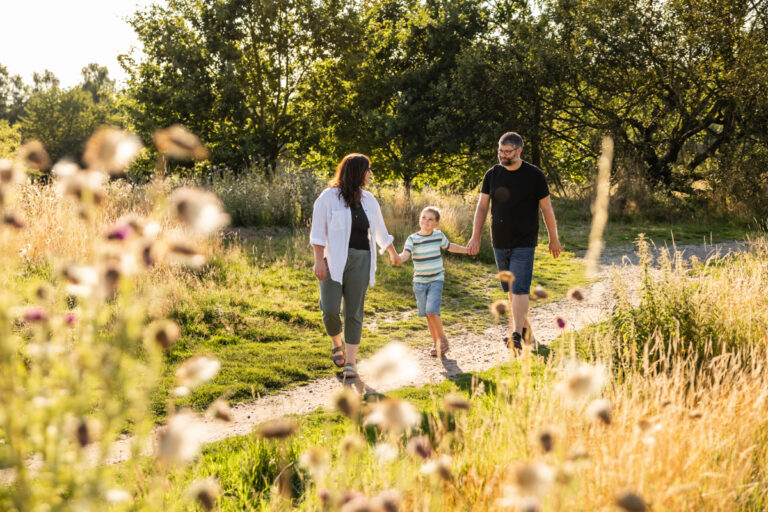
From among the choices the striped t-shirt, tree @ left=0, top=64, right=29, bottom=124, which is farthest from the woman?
tree @ left=0, top=64, right=29, bottom=124

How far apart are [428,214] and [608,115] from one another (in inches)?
601

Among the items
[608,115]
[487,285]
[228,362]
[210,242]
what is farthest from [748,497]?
[608,115]

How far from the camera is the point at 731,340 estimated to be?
190 inches

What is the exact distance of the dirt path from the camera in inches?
178

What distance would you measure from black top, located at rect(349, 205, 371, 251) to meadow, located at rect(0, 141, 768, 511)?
1.42m

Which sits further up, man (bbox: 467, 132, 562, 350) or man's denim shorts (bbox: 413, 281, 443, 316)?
man (bbox: 467, 132, 562, 350)

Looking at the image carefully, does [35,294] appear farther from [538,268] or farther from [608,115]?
[608,115]

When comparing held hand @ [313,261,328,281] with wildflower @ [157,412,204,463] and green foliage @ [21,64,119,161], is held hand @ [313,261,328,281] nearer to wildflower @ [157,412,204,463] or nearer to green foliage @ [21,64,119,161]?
wildflower @ [157,412,204,463]

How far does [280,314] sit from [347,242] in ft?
9.32

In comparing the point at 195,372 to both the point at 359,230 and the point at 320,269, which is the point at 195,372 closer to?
the point at 320,269

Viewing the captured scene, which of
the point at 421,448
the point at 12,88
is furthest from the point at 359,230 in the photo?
the point at 12,88

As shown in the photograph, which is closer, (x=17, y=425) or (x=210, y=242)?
(x=17, y=425)

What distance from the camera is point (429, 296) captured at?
6227mm

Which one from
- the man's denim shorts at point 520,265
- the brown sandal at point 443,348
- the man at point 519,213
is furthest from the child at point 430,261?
the man's denim shorts at point 520,265
